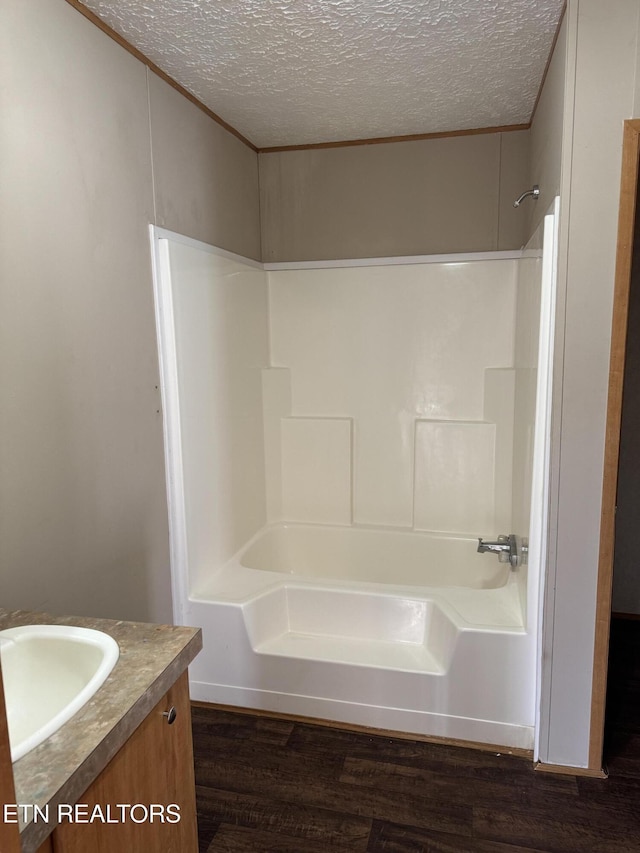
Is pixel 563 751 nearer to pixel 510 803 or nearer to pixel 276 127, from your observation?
pixel 510 803

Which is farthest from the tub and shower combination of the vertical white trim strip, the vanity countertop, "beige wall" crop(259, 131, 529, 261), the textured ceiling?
the vanity countertop

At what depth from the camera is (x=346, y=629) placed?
8.13 ft

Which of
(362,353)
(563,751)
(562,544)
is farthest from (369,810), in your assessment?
(362,353)

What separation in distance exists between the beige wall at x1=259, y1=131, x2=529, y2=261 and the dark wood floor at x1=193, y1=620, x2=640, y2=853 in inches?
86.4

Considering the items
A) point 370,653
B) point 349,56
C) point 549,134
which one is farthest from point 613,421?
point 349,56

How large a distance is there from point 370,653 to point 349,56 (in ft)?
7.11

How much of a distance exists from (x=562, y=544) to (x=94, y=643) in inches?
57.0

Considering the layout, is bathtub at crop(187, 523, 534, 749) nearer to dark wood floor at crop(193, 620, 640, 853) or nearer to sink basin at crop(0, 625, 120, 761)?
dark wood floor at crop(193, 620, 640, 853)

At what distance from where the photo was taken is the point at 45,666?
1217 mm

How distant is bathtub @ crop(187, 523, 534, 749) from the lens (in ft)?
7.09

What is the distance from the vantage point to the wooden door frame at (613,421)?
1.75 m

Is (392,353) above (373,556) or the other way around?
above

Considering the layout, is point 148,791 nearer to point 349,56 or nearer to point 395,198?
point 349,56

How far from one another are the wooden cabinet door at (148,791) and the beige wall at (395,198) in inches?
93.7
